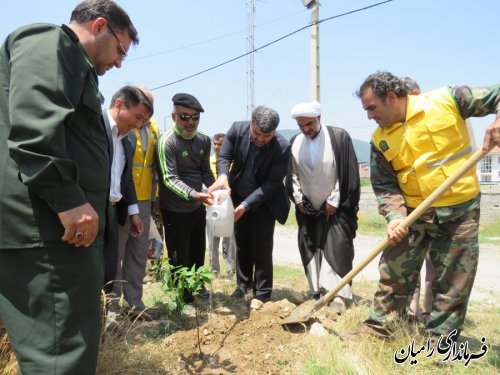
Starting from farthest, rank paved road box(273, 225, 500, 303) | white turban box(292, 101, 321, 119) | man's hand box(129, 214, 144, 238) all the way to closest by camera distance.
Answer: paved road box(273, 225, 500, 303)
white turban box(292, 101, 321, 119)
man's hand box(129, 214, 144, 238)

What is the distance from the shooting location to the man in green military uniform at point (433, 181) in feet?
9.32

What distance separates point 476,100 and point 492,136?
405mm

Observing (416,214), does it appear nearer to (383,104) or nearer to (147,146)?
(383,104)

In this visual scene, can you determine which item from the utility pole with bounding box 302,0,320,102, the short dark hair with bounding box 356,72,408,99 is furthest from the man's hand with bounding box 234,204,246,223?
the utility pole with bounding box 302,0,320,102

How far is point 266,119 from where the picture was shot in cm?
385

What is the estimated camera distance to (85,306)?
179cm

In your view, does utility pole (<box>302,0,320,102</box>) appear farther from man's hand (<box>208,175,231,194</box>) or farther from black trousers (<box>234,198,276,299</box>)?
man's hand (<box>208,175,231,194</box>)

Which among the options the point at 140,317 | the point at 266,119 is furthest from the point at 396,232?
the point at 140,317

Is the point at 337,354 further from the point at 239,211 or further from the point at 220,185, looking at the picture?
the point at 220,185

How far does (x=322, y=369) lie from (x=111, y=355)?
1.35m

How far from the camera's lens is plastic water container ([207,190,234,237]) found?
12.2 feet

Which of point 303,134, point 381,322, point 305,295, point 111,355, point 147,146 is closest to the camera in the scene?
point 111,355

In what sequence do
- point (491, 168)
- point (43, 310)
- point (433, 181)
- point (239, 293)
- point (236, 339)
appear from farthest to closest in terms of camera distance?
point (491, 168) → point (239, 293) → point (236, 339) → point (433, 181) → point (43, 310)

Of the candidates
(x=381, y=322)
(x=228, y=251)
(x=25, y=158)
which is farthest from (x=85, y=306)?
(x=228, y=251)
